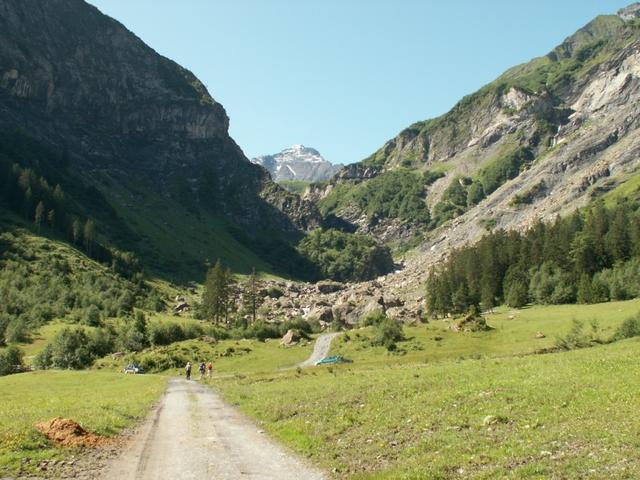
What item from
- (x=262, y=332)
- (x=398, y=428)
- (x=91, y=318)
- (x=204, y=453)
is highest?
(x=91, y=318)

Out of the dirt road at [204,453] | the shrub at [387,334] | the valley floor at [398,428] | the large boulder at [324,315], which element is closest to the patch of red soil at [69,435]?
the valley floor at [398,428]

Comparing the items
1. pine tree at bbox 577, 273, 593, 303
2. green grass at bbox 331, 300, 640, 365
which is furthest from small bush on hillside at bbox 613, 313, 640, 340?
pine tree at bbox 577, 273, 593, 303

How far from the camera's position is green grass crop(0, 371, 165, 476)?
21.6 m

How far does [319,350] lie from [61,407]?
6352cm

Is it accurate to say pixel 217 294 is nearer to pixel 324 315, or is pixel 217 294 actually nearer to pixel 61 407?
pixel 324 315

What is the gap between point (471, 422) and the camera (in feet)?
71.3

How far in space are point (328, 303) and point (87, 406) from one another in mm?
157012

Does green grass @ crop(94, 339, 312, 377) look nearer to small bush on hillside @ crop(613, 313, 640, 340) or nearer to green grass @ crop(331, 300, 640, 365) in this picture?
green grass @ crop(331, 300, 640, 365)

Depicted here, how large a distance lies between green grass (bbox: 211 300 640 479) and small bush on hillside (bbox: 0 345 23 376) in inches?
2788

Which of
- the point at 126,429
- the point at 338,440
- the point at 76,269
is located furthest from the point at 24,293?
the point at 338,440

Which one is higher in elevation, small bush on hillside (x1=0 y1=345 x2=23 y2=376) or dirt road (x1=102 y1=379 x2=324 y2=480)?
small bush on hillside (x1=0 y1=345 x2=23 y2=376)

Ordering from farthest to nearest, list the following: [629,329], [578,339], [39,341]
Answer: [39,341] < [578,339] < [629,329]

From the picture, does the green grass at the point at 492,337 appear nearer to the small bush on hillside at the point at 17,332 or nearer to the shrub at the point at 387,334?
the shrub at the point at 387,334

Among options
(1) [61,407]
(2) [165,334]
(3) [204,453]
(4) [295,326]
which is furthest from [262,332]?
(3) [204,453]
